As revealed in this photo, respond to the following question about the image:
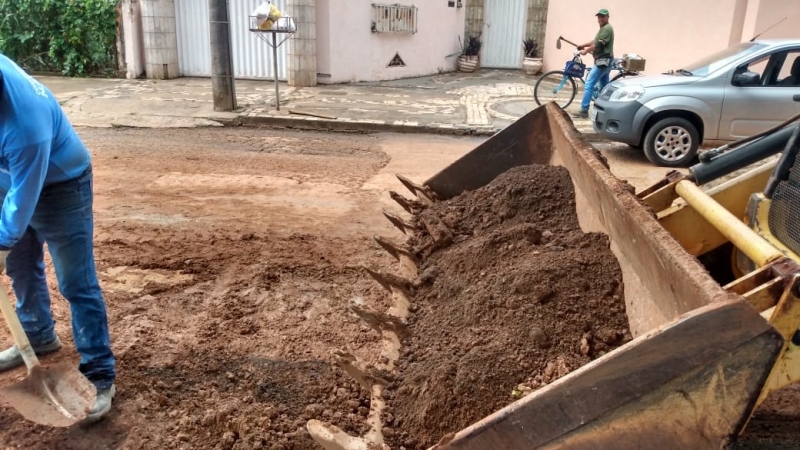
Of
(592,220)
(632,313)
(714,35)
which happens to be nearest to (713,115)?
(714,35)

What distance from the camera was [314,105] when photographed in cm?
1100

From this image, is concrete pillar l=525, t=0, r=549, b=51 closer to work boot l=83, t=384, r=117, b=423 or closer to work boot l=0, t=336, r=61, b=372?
work boot l=0, t=336, r=61, b=372

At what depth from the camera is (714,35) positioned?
37.6 feet

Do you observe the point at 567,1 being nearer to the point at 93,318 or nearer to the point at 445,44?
the point at 445,44

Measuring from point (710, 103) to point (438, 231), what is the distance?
5780mm

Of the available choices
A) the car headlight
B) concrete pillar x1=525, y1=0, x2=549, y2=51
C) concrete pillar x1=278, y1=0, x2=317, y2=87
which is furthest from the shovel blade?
concrete pillar x1=525, y1=0, x2=549, y2=51

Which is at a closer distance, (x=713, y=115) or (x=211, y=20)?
(x=713, y=115)

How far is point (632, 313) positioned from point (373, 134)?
7350mm

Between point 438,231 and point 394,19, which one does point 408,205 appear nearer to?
point 438,231

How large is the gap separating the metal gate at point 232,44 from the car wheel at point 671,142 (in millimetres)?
7381

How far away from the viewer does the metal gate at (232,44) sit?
13.0m

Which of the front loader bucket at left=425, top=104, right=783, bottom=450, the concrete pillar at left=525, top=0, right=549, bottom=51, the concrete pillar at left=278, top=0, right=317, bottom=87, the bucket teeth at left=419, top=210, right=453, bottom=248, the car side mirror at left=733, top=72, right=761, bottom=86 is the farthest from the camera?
the concrete pillar at left=525, top=0, right=549, bottom=51

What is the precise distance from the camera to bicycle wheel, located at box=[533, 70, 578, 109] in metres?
11.5

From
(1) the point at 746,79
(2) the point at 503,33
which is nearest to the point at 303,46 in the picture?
(2) the point at 503,33
